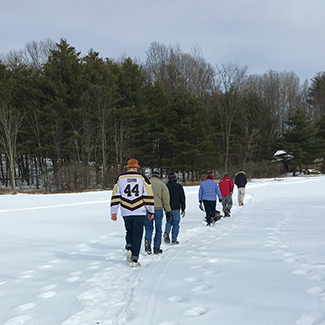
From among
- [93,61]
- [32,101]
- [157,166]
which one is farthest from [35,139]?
[157,166]

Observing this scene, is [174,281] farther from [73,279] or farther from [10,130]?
[10,130]

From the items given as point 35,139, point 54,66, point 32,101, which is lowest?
point 35,139

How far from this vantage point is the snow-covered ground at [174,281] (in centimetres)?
297

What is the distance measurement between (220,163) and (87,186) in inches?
813

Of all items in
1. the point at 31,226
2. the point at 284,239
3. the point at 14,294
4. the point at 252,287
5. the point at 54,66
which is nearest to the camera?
the point at 252,287

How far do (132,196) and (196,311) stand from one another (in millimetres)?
2406

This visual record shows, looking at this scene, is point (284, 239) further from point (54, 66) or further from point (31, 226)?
point (54, 66)

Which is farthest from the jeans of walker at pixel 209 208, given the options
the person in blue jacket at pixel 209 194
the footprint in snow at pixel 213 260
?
the footprint in snow at pixel 213 260

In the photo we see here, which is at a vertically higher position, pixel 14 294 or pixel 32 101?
pixel 32 101

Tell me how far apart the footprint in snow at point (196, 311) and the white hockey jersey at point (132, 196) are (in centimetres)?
219

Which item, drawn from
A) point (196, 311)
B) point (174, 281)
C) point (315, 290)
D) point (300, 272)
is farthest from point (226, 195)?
point (196, 311)

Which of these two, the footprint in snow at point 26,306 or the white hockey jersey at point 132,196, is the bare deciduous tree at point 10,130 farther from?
the footprint in snow at point 26,306

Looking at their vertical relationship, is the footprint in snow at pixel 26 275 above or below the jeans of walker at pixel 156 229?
below

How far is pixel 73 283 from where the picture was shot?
167 inches
